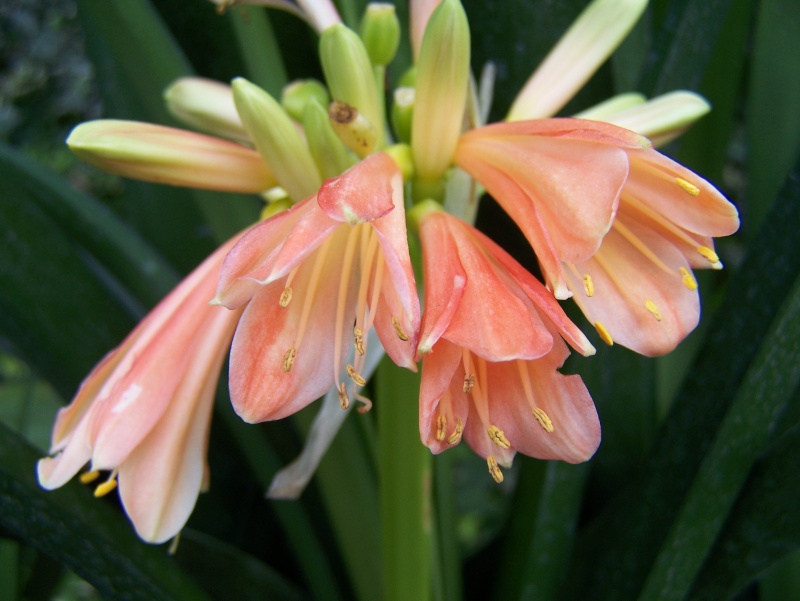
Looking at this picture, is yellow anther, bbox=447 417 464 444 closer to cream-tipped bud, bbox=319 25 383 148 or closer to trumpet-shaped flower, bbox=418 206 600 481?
trumpet-shaped flower, bbox=418 206 600 481

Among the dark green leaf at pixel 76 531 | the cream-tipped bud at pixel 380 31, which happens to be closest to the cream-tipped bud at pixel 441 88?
the cream-tipped bud at pixel 380 31

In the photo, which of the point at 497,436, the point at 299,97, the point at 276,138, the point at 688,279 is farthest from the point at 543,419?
the point at 299,97

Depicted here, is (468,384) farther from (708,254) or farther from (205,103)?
(205,103)

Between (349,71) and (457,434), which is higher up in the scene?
(349,71)

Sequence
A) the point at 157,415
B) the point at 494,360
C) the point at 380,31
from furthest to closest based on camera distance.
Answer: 1. the point at 380,31
2. the point at 157,415
3. the point at 494,360

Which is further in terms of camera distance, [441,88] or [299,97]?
[299,97]

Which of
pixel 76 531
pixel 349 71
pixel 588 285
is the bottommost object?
pixel 76 531

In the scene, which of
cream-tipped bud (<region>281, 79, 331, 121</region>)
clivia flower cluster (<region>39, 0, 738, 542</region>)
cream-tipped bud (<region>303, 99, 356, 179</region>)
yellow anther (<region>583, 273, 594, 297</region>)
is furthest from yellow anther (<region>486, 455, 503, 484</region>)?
cream-tipped bud (<region>281, 79, 331, 121</region>)

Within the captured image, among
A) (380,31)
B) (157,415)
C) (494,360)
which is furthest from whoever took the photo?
(380,31)
